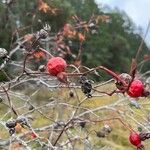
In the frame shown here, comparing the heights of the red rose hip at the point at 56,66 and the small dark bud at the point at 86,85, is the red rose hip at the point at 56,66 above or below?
above

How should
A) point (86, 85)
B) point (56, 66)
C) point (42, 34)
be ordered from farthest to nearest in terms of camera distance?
1. point (42, 34)
2. point (86, 85)
3. point (56, 66)

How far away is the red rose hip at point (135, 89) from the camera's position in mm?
1609

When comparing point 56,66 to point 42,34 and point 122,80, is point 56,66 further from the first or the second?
point 42,34

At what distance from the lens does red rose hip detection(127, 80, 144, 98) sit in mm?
1609

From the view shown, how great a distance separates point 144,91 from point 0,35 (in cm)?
1122

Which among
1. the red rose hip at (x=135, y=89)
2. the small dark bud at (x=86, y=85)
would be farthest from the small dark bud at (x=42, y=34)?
the red rose hip at (x=135, y=89)

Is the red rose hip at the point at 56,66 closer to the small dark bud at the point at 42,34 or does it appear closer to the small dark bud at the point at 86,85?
the small dark bud at the point at 86,85

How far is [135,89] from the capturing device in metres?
1.62

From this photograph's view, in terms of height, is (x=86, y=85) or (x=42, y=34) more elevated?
(x=42, y=34)

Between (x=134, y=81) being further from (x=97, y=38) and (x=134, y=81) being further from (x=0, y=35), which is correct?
(x=97, y=38)

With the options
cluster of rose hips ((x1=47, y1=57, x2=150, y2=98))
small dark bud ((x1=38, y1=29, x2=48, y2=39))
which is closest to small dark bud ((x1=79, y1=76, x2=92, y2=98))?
cluster of rose hips ((x1=47, y1=57, x2=150, y2=98))

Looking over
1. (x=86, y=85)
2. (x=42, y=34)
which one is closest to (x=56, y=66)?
(x=86, y=85)

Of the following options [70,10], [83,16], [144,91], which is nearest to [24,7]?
[70,10]

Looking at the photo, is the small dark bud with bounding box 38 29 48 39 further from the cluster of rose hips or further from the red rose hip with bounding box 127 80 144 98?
the red rose hip with bounding box 127 80 144 98
